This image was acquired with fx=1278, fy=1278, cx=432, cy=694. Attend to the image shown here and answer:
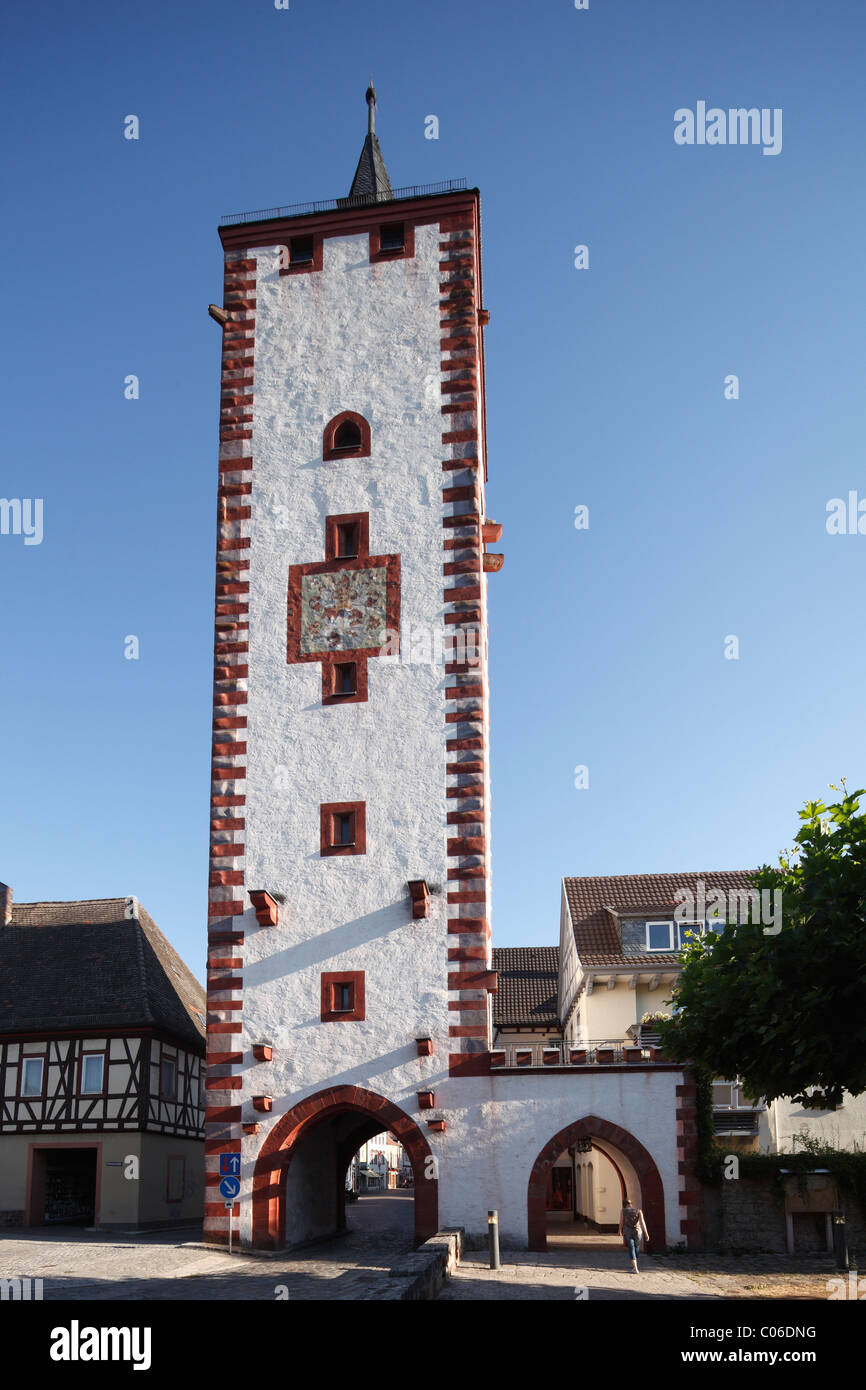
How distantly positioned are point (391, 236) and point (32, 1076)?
23491 millimetres

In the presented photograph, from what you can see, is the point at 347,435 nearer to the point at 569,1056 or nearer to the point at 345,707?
the point at 345,707

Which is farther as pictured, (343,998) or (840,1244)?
(343,998)

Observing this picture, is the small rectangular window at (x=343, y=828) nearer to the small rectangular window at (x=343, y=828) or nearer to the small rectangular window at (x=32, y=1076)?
the small rectangular window at (x=343, y=828)

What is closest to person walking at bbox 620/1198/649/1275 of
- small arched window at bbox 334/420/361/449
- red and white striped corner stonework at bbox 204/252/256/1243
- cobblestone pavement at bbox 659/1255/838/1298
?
cobblestone pavement at bbox 659/1255/838/1298

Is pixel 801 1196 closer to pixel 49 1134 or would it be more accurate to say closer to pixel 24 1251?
pixel 24 1251

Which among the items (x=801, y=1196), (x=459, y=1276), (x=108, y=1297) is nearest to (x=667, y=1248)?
(x=801, y=1196)

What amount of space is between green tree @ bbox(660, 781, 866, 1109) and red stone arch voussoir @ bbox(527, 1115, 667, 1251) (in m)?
Result: 7.40

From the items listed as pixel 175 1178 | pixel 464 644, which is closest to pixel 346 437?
pixel 464 644

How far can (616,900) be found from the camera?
130ft

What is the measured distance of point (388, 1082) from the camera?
25.5 meters

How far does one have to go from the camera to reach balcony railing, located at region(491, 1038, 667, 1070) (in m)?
25.4

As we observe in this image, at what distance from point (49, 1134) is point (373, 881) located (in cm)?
1273

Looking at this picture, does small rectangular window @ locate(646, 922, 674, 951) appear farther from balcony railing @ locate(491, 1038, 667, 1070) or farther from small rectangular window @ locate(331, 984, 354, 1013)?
small rectangular window @ locate(331, 984, 354, 1013)
